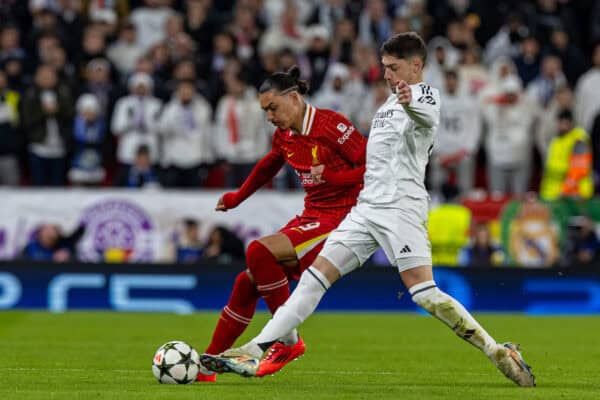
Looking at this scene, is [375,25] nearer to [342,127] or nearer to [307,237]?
[342,127]

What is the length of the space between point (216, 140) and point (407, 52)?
34.1ft

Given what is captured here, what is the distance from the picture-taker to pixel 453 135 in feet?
58.8

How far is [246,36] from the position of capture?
774 inches

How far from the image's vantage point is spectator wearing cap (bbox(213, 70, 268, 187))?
18.0 m

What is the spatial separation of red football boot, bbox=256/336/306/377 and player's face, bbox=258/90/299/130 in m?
1.52

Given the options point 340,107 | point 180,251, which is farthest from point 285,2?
point 180,251

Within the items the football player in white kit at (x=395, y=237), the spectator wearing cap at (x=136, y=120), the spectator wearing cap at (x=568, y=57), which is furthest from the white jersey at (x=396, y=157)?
the spectator wearing cap at (x=568, y=57)

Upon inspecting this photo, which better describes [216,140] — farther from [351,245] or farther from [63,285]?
[351,245]

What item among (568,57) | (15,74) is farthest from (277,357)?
(568,57)

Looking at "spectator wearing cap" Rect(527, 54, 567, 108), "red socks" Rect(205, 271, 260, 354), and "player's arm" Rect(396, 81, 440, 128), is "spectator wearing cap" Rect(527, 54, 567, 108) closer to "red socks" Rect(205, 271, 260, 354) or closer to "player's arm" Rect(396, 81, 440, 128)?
"red socks" Rect(205, 271, 260, 354)

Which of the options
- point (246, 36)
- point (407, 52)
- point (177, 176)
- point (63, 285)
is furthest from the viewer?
point (246, 36)

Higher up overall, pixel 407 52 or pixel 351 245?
pixel 407 52

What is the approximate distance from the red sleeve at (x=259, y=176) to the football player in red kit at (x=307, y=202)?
0.05 metres

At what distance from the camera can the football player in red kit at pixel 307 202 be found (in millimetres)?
8688
